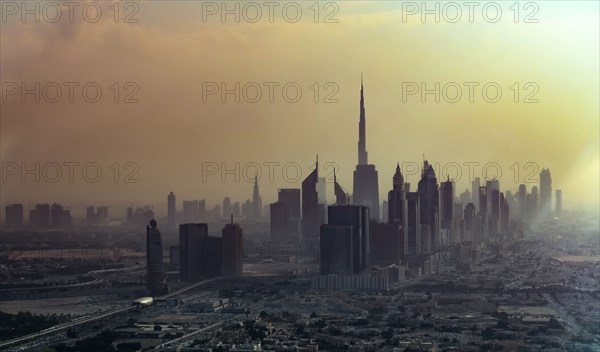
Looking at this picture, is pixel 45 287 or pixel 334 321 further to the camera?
pixel 45 287

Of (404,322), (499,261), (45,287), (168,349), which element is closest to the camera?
(168,349)

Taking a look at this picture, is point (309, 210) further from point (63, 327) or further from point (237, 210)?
point (63, 327)

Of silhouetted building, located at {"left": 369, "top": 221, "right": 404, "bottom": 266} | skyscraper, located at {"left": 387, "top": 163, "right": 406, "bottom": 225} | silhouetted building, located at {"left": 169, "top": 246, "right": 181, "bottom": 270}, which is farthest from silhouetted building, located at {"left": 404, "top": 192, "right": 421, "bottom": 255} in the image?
silhouetted building, located at {"left": 169, "top": 246, "right": 181, "bottom": 270}

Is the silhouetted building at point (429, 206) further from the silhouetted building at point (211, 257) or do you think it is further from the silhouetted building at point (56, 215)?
the silhouetted building at point (56, 215)

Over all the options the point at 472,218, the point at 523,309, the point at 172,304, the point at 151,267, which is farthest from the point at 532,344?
the point at 472,218

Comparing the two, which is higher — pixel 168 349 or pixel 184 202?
pixel 184 202

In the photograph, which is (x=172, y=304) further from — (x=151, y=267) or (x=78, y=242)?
(x=78, y=242)
